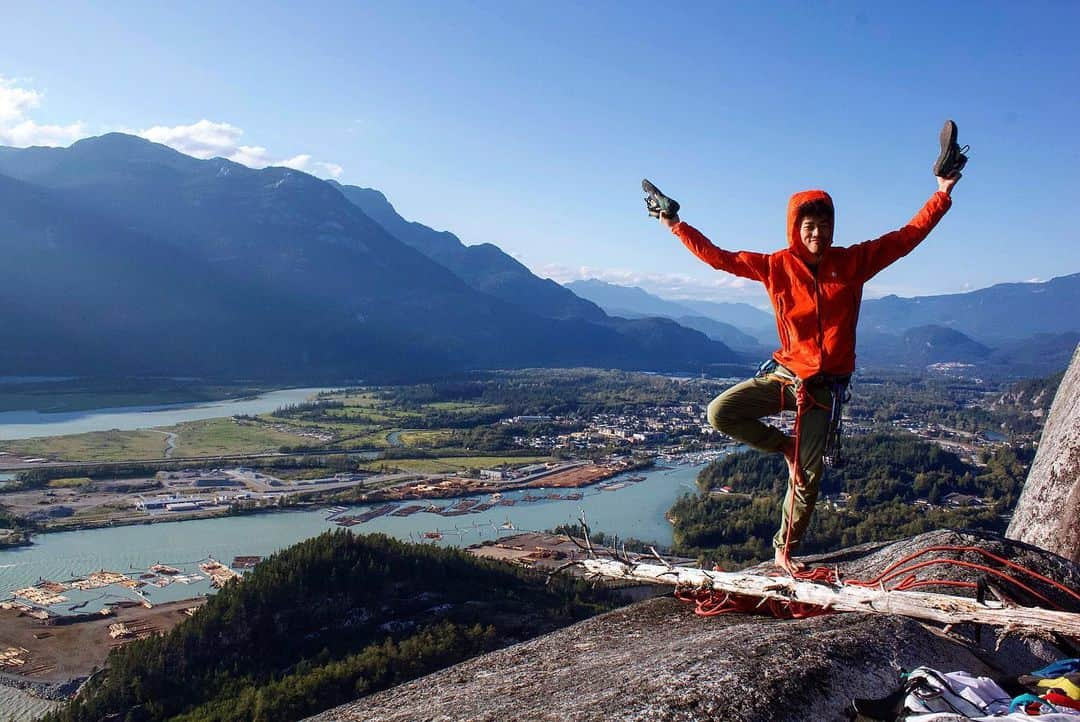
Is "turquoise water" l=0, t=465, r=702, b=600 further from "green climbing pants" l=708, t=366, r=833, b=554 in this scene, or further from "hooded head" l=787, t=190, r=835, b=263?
"hooded head" l=787, t=190, r=835, b=263

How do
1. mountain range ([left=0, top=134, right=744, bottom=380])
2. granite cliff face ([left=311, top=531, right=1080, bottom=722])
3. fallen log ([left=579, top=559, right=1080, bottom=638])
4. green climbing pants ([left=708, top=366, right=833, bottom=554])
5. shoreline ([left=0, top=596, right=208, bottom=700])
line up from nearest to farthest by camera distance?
granite cliff face ([left=311, top=531, right=1080, bottom=722]) → fallen log ([left=579, top=559, right=1080, bottom=638]) → green climbing pants ([left=708, top=366, right=833, bottom=554]) → shoreline ([left=0, top=596, right=208, bottom=700]) → mountain range ([left=0, top=134, right=744, bottom=380])

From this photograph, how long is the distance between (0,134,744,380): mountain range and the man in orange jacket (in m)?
99.3

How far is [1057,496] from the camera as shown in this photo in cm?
572

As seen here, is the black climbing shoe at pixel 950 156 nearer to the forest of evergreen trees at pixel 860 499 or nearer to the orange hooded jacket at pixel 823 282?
the orange hooded jacket at pixel 823 282

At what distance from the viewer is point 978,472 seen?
142ft

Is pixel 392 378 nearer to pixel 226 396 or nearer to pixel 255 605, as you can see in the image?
pixel 226 396

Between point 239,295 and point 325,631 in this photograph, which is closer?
point 325,631

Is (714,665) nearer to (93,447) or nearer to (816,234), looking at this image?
(816,234)

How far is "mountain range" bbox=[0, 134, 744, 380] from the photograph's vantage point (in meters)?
103

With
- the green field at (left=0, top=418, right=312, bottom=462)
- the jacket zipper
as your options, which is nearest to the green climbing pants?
the jacket zipper

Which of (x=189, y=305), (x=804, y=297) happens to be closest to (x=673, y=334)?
(x=189, y=305)

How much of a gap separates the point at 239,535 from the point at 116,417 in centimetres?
3908

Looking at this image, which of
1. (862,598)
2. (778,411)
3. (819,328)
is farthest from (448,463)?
(862,598)

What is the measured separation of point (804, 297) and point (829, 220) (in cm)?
43
